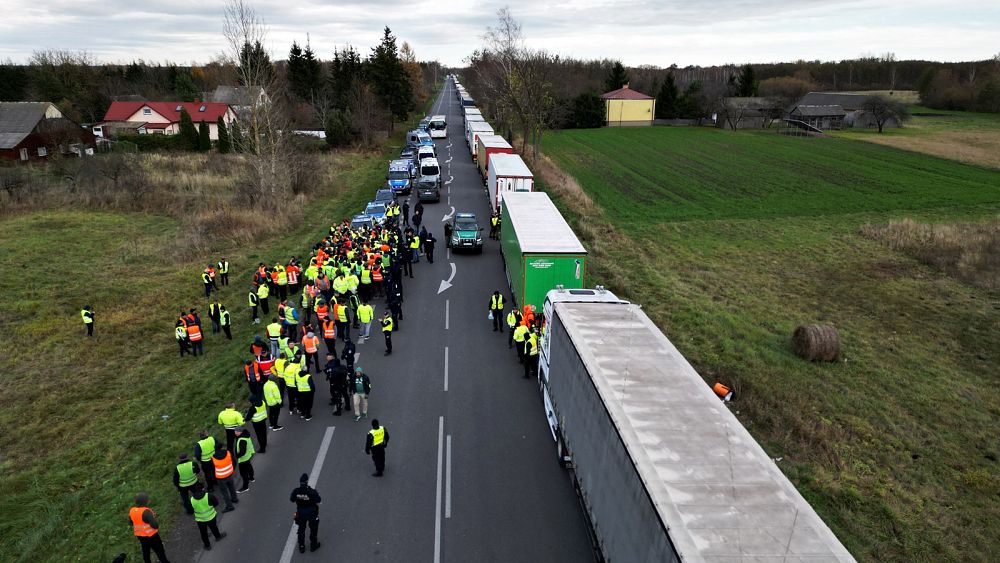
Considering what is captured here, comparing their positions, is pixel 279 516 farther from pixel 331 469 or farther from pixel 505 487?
pixel 505 487

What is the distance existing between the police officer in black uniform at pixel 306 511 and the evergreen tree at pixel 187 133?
2340 inches

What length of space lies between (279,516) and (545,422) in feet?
21.0

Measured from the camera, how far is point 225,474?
10.6 m

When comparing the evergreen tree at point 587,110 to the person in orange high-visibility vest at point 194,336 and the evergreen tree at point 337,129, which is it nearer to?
the evergreen tree at point 337,129

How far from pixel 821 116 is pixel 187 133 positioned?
89.4 metres

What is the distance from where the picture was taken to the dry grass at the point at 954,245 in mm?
25750

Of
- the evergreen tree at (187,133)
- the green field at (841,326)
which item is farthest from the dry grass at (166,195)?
the green field at (841,326)

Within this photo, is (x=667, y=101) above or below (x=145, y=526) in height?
above

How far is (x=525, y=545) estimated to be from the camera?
33.0 feet

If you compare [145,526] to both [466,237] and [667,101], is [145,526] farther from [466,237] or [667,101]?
[667,101]

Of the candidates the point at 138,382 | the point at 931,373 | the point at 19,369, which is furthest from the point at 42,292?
the point at 931,373

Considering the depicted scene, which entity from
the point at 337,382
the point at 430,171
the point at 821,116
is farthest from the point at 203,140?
the point at 821,116

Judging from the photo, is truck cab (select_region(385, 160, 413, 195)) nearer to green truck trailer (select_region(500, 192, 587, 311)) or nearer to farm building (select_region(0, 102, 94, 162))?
green truck trailer (select_region(500, 192, 587, 311))

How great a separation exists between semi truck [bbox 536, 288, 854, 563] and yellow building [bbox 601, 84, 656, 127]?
87697 millimetres
